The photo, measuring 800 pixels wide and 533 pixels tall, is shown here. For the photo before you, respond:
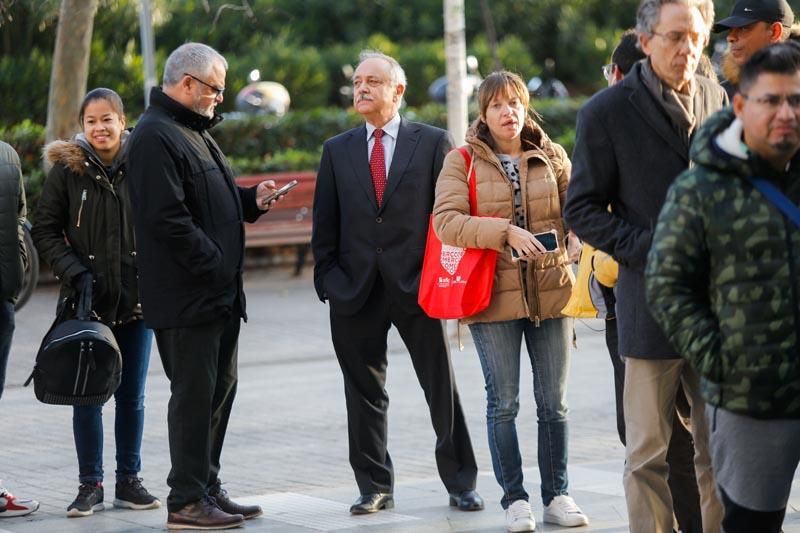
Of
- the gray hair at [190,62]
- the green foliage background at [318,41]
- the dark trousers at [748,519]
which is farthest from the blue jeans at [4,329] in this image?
the green foliage background at [318,41]

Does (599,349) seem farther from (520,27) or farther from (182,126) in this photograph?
(520,27)

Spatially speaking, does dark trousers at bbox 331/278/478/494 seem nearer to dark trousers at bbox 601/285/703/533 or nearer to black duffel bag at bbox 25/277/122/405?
black duffel bag at bbox 25/277/122/405

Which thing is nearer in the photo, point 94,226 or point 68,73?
point 94,226

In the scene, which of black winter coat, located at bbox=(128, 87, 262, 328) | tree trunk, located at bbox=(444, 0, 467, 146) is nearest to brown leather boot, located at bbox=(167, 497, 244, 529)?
black winter coat, located at bbox=(128, 87, 262, 328)

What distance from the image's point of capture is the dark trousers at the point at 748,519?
4215 mm

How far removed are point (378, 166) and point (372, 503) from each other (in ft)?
5.17

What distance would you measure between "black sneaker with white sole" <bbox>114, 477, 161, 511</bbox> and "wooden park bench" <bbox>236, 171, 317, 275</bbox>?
10492 mm

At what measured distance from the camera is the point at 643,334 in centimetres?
510

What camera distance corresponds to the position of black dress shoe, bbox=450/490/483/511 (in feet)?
22.6

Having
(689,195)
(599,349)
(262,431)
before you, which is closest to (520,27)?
(599,349)

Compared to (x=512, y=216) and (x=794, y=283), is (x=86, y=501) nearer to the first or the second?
(x=512, y=216)

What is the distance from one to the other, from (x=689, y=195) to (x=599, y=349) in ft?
27.4

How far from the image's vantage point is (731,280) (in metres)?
4.07

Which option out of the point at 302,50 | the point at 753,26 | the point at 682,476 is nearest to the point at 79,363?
the point at 682,476
